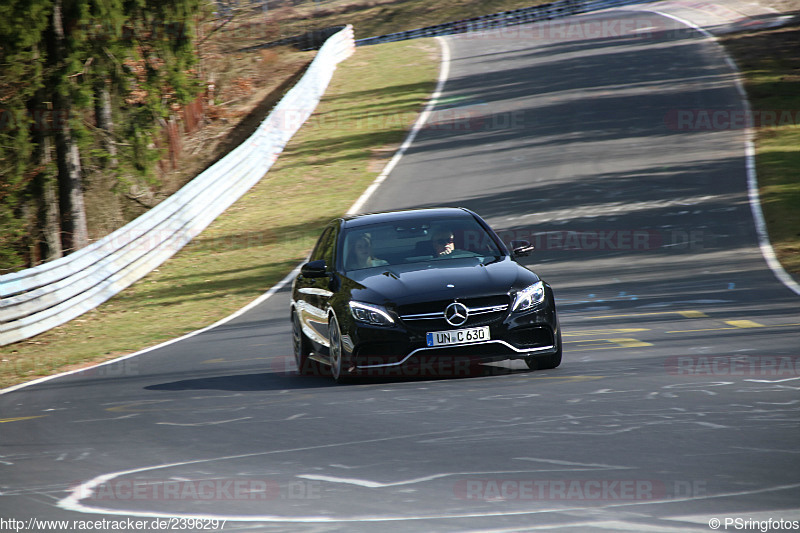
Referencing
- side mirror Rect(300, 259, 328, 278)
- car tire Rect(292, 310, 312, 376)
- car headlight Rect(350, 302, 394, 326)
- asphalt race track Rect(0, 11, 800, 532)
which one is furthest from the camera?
car tire Rect(292, 310, 312, 376)

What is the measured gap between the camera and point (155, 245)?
2300 centimetres

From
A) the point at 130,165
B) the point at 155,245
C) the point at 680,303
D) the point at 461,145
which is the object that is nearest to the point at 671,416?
the point at 680,303

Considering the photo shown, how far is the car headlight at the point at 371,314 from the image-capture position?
9.47 metres

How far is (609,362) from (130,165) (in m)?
17.2

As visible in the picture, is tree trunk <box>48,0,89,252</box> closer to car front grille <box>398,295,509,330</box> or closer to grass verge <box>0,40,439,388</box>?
grass verge <box>0,40,439,388</box>

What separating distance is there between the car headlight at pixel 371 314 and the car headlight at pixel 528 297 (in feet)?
3.56

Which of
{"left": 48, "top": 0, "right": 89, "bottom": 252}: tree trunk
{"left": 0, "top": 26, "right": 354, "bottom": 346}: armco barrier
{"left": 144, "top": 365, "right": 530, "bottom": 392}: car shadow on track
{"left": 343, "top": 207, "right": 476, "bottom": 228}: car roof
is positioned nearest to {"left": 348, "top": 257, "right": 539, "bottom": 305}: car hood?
{"left": 144, "top": 365, "right": 530, "bottom": 392}: car shadow on track

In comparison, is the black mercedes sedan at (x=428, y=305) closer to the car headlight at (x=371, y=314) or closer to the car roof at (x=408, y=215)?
the car headlight at (x=371, y=314)

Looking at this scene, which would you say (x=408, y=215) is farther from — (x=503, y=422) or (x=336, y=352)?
(x=503, y=422)

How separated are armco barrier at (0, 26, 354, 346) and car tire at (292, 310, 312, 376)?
6.87m

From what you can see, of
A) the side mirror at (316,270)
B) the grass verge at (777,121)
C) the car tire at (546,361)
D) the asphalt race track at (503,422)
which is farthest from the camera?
the grass verge at (777,121)

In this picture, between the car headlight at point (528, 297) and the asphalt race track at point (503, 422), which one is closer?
the asphalt race track at point (503, 422)

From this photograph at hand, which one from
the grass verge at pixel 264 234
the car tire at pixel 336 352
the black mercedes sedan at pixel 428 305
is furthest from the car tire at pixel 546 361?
the grass verge at pixel 264 234

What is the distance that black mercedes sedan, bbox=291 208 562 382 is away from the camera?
939 centimetres
